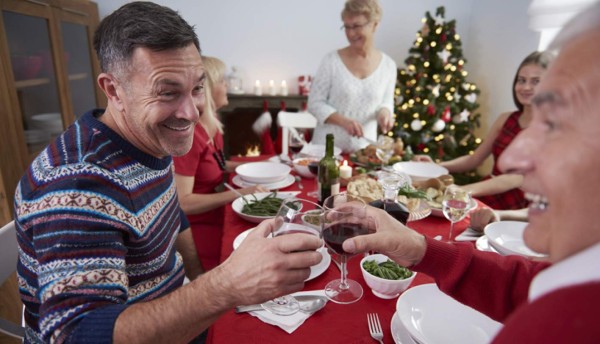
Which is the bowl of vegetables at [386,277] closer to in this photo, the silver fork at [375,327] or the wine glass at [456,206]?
the silver fork at [375,327]

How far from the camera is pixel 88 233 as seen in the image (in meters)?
0.80

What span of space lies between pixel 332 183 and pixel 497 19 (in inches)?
153

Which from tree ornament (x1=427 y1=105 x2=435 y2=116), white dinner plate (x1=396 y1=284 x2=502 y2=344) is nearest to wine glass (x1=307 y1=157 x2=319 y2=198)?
white dinner plate (x1=396 y1=284 x2=502 y2=344)

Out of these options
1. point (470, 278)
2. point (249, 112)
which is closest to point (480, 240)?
point (470, 278)

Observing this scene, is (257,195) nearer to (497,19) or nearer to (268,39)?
(268,39)

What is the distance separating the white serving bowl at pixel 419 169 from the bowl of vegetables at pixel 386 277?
3.39 ft

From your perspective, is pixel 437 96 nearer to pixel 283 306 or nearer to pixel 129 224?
pixel 283 306

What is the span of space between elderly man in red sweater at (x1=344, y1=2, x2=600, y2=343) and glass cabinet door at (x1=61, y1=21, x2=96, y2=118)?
380cm

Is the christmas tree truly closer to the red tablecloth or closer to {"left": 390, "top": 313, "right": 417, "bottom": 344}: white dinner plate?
the red tablecloth

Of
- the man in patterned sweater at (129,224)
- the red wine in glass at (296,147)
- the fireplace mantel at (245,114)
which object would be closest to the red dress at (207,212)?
the red wine in glass at (296,147)

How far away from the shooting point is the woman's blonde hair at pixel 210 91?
6.66 ft

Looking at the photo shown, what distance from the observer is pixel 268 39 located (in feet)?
15.0

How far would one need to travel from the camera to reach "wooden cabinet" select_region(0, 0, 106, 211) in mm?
2350

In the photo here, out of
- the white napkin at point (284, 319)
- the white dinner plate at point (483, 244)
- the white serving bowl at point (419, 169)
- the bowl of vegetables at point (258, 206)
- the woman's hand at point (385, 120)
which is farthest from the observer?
the woman's hand at point (385, 120)
